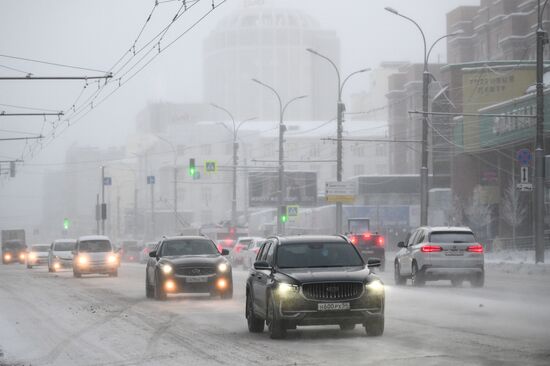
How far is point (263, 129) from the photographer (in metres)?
194

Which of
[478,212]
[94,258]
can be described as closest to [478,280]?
[94,258]

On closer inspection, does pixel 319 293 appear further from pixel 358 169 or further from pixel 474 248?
pixel 358 169

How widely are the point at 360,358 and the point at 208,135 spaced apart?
575 feet

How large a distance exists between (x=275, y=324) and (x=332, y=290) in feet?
2.93

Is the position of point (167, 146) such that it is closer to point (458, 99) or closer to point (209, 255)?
point (458, 99)

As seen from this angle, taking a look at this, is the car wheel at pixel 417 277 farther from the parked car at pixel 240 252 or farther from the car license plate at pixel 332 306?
the parked car at pixel 240 252

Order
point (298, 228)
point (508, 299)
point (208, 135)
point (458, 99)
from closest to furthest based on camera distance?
point (508, 299) → point (458, 99) → point (298, 228) → point (208, 135)

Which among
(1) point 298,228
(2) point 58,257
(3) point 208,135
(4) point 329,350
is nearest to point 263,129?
(3) point 208,135

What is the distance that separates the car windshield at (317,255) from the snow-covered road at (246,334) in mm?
999

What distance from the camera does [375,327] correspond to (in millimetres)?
15148

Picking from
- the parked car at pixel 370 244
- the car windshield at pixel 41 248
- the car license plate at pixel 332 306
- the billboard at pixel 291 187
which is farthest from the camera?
the billboard at pixel 291 187

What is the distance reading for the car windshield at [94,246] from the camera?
1731 inches

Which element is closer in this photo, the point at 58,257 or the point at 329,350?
the point at 329,350

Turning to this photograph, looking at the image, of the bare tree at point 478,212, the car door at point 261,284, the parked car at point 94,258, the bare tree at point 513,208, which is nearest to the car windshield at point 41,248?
the parked car at point 94,258
